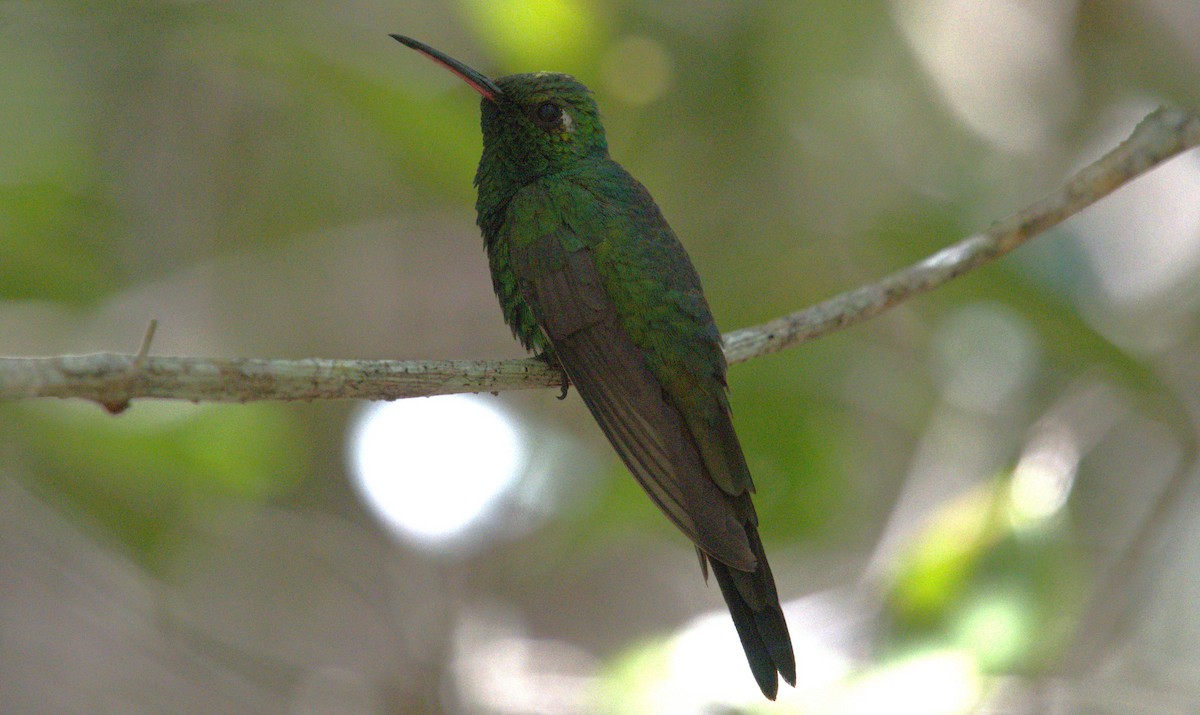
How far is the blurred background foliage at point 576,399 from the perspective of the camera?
2.98 m

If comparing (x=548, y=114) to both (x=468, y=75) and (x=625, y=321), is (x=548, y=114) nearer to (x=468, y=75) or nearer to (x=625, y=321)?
(x=468, y=75)

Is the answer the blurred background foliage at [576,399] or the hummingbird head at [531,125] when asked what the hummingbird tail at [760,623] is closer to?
the blurred background foliage at [576,399]

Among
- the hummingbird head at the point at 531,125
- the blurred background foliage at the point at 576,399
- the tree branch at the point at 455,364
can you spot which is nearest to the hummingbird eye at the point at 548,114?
the hummingbird head at the point at 531,125

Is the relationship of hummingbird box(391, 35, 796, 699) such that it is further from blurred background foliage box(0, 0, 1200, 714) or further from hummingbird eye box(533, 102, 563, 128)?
blurred background foliage box(0, 0, 1200, 714)

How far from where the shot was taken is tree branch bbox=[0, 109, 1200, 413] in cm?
133

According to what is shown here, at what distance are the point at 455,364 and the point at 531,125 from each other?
42.8 inches

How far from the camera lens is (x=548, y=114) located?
2.83 meters

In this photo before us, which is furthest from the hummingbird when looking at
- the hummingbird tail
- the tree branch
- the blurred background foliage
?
→ the blurred background foliage

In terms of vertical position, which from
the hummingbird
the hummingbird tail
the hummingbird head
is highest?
the hummingbird head

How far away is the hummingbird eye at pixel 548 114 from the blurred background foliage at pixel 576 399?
0.56 metres

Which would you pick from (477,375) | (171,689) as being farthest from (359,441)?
(171,689)

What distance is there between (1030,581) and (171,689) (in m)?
3.08

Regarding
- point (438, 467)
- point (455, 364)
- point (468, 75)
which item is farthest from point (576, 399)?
point (455, 364)

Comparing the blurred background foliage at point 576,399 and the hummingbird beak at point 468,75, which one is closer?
the hummingbird beak at point 468,75
